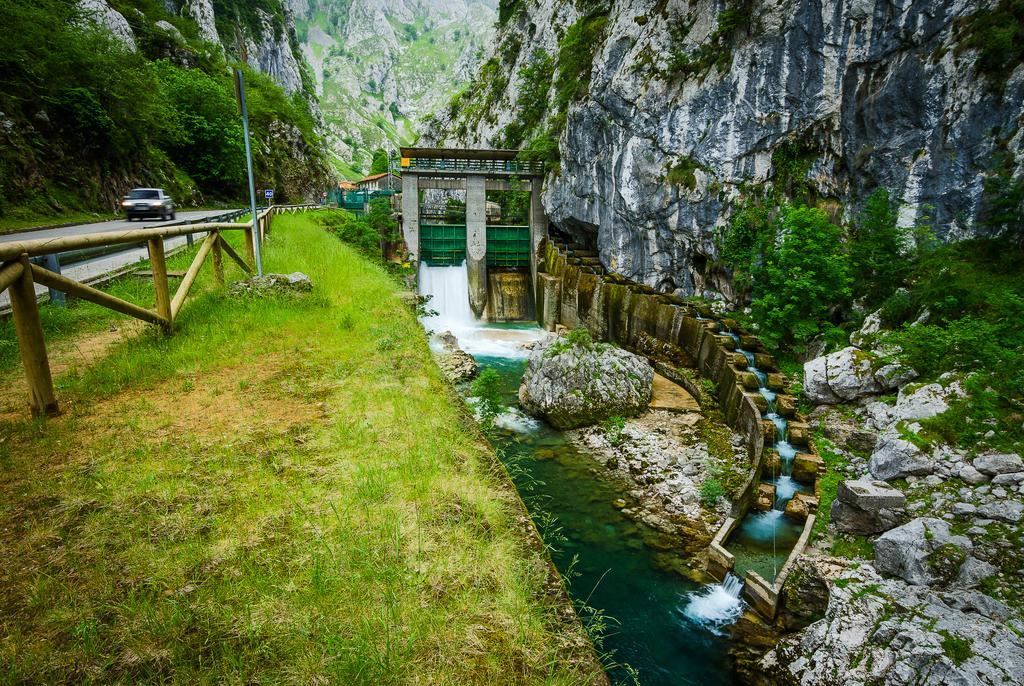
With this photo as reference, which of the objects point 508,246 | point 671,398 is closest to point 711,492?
point 671,398

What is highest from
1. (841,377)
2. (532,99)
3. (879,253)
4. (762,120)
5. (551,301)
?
(532,99)

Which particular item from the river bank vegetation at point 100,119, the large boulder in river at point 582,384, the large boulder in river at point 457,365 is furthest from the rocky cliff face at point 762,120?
the river bank vegetation at point 100,119

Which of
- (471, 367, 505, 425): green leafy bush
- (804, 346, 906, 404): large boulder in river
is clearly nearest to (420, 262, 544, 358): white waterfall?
(471, 367, 505, 425): green leafy bush

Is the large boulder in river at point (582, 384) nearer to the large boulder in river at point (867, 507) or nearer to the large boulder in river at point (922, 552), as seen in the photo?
the large boulder in river at point (867, 507)

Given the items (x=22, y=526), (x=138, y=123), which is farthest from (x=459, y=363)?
(x=138, y=123)

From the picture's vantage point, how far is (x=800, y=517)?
29.6ft

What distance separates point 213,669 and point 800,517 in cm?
1004

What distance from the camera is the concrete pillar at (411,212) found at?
84.5ft

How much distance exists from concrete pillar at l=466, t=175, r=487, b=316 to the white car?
13.7m

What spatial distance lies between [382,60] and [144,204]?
546 ft

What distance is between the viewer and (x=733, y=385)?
1270cm

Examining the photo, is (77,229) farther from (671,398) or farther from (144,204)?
(671,398)

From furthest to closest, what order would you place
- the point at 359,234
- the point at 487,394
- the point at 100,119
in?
the point at 359,234, the point at 100,119, the point at 487,394

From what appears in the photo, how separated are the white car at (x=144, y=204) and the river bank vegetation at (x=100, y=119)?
6.65 ft
